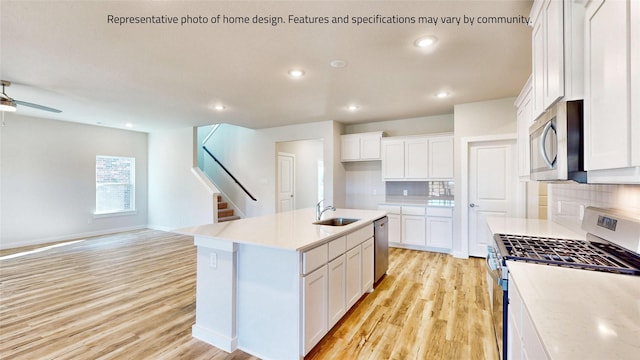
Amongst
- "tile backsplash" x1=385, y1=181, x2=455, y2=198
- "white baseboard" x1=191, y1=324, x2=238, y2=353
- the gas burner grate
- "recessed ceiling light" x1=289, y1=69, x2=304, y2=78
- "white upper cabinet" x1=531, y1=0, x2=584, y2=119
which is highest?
"recessed ceiling light" x1=289, y1=69, x2=304, y2=78

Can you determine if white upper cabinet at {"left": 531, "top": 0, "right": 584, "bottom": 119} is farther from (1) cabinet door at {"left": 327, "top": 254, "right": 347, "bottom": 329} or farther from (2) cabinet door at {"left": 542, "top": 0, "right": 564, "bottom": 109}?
(1) cabinet door at {"left": 327, "top": 254, "right": 347, "bottom": 329}

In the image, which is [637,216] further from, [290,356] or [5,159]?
[5,159]

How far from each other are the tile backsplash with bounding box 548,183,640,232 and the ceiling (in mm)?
1323

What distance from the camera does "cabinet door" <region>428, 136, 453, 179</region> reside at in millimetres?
Result: 4867

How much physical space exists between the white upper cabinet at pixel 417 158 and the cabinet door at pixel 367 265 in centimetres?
242

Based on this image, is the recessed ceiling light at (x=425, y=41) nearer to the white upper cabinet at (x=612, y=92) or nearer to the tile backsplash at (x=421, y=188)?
the white upper cabinet at (x=612, y=92)

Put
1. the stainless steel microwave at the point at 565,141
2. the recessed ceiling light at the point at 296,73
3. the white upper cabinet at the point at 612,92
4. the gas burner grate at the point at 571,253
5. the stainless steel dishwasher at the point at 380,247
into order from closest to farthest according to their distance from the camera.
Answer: the white upper cabinet at the point at 612,92
the stainless steel microwave at the point at 565,141
the gas burner grate at the point at 571,253
the recessed ceiling light at the point at 296,73
the stainless steel dishwasher at the point at 380,247

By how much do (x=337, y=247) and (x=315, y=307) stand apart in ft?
1.72

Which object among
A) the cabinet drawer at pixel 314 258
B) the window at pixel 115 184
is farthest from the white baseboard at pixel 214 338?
the window at pixel 115 184

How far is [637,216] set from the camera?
1.34 m

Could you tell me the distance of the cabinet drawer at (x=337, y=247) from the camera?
2.31 metres

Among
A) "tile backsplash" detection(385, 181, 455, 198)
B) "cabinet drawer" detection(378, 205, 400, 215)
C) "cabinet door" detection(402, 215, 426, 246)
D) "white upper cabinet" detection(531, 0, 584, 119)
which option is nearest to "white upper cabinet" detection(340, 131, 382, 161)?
"tile backsplash" detection(385, 181, 455, 198)

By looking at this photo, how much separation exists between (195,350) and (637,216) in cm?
283

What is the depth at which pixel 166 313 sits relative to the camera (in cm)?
275
